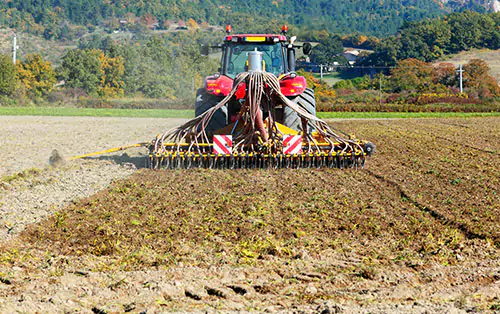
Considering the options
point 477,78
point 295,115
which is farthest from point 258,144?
point 477,78

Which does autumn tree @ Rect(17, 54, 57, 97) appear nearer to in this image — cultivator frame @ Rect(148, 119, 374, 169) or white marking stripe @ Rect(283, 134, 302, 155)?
cultivator frame @ Rect(148, 119, 374, 169)

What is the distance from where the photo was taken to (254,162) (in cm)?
1098

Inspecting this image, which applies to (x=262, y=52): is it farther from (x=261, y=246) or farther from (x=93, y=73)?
(x=93, y=73)

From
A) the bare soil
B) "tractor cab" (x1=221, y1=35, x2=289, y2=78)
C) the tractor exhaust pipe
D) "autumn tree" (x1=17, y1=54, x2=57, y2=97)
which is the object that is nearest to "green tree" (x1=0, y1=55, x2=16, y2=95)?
"autumn tree" (x1=17, y1=54, x2=57, y2=97)

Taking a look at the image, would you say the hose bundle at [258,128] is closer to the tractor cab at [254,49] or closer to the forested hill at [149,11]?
the tractor cab at [254,49]

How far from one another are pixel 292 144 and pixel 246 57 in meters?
2.46

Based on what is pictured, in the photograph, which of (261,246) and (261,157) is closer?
(261,246)

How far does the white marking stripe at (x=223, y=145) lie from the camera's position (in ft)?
34.9

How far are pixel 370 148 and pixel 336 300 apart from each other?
22.0 feet

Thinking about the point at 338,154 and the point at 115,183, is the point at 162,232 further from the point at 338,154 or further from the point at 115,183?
the point at 338,154

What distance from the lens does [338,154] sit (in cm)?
1081

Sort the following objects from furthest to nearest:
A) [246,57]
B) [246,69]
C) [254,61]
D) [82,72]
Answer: [82,72] → [246,57] → [246,69] → [254,61]

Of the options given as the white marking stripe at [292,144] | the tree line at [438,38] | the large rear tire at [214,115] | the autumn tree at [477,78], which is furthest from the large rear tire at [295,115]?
the tree line at [438,38]

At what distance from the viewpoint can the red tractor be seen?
11.8 meters
